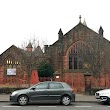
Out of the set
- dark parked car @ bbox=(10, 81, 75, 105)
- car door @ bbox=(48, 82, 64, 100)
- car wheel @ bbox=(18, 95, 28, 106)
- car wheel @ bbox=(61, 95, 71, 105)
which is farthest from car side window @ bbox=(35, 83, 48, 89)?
car wheel @ bbox=(61, 95, 71, 105)

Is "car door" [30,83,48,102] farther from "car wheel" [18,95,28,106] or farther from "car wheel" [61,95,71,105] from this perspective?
"car wheel" [61,95,71,105]

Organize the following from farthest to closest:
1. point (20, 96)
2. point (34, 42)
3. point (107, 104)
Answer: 1. point (34, 42)
2. point (107, 104)
3. point (20, 96)

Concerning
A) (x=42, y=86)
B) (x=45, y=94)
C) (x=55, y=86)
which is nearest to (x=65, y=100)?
(x=55, y=86)

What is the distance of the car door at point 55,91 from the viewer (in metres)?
15.6

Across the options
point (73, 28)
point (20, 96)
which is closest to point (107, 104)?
point (20, 96)

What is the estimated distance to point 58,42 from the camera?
138ft

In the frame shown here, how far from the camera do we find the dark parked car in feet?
50.2

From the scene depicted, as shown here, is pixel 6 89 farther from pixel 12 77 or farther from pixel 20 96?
pixel 12 77

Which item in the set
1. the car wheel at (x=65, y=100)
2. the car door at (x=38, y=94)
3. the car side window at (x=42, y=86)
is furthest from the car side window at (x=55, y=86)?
the car wheel at (x=65, y=100)

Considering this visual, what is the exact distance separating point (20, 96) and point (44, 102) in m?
1.79

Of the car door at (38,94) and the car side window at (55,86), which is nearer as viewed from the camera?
the car door at (38,94)

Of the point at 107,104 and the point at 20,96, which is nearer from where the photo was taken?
the point at 20,96

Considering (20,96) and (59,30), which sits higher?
(59,30)

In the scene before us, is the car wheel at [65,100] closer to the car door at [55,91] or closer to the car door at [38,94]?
the car door at [55,91]
